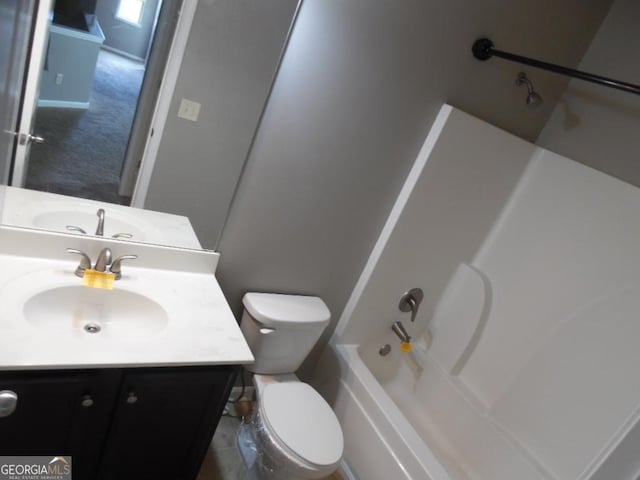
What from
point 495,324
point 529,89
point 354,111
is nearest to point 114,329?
point 354,111

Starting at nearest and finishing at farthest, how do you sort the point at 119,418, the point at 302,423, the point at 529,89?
the point at 119,418 < the point at 302,423 < the point at 529,89

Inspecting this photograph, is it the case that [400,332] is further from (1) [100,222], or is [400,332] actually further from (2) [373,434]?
(1) [100,222]

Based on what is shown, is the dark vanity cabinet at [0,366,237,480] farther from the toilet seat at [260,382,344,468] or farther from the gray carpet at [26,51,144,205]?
the gray carpet at [26,51,144,205]

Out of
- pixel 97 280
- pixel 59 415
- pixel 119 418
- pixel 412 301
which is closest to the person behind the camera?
pixel 59 415

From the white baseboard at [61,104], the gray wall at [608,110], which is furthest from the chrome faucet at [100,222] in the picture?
the gray wall at [608,110]

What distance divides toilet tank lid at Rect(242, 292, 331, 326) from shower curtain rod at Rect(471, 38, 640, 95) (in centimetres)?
130

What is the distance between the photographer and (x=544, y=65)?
165 centimetres

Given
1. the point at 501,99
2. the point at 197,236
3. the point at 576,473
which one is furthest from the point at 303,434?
the point at 501,99

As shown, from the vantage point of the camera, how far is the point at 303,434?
154cm

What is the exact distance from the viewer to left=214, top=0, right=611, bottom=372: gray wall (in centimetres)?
151

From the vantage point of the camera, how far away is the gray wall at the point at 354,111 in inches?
59.5

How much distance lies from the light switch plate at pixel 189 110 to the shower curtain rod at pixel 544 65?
1.18 meters

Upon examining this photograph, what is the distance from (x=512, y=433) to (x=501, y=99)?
5.27 ft

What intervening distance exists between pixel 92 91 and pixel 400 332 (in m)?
1.75
